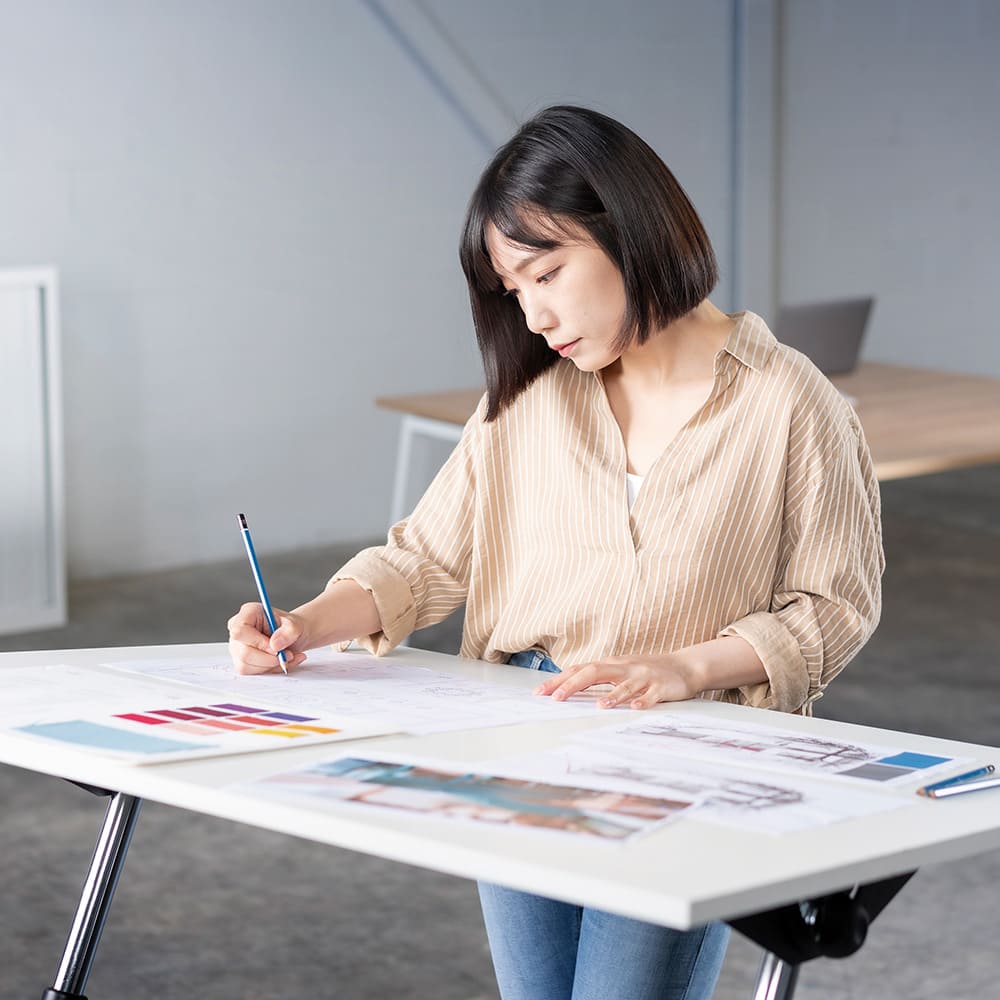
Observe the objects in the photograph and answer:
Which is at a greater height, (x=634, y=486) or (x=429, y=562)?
(x=634, y=486)

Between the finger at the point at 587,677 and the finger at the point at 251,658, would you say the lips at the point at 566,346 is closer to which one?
the finger at the point at 587,677

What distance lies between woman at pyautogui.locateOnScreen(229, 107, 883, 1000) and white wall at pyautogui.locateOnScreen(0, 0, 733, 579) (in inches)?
138

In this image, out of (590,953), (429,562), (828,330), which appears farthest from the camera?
(828,330)

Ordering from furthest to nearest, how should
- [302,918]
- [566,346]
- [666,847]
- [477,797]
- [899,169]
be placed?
1. [899,169]
2. [302,918]
3. [566,346]
4. [477,797]
5. [666,847]

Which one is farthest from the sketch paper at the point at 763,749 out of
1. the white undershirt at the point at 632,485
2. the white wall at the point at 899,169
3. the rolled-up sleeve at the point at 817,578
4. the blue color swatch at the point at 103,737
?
the white wall at the point at 899,169

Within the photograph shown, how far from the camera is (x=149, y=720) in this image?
53.7 inches

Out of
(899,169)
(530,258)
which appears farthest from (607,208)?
(899,169)

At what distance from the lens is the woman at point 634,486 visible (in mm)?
1456

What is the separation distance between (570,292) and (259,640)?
1.49 ft

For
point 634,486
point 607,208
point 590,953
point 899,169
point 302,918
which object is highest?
point 899,169

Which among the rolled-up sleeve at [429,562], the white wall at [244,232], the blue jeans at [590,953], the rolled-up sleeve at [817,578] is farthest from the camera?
the white wall at [244,232]

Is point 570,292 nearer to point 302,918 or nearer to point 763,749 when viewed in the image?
point 763,749

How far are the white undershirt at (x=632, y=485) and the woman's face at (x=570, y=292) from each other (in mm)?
116

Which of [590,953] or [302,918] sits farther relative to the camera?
[302,918]
